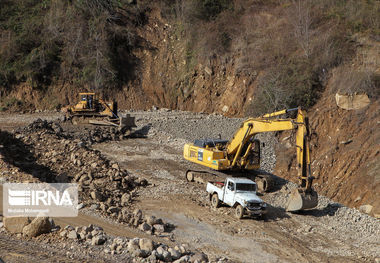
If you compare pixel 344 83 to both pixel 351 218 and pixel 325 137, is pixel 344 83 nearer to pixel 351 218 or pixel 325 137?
pixel 325 137

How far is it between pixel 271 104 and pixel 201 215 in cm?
1669

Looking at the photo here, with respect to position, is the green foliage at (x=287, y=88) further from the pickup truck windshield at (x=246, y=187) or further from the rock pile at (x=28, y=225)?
the rock pile at (x=28, y=225)

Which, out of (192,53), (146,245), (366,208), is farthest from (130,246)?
(192,53)

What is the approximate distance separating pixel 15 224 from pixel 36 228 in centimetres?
76

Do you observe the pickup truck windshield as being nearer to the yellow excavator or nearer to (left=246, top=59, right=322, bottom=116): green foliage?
the yellow excavator

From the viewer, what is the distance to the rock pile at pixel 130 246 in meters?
11.3

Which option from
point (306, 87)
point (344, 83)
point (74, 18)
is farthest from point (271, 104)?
point (74, 18)

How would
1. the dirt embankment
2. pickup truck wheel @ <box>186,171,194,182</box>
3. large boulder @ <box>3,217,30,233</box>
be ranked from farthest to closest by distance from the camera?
the dirt embankment → pickup truck wheel @ <box>186,171,194,182</box> → large boulder @ <box>3,217,30,233</box>

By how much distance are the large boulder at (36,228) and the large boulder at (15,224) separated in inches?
7.0

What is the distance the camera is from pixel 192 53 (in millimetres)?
40594

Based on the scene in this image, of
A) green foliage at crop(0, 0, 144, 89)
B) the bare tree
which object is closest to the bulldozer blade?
the bare tree

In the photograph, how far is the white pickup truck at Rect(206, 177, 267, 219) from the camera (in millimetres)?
16531

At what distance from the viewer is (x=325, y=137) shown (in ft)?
90.6

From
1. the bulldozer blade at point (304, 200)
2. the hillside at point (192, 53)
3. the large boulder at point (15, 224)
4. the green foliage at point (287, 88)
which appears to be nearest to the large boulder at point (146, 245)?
the large boulder at point (15, 224)
